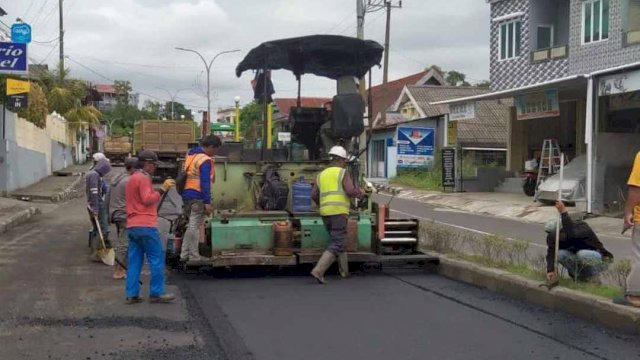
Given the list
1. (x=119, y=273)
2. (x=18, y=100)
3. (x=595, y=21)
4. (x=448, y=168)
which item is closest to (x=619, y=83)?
(x=595, y=21)

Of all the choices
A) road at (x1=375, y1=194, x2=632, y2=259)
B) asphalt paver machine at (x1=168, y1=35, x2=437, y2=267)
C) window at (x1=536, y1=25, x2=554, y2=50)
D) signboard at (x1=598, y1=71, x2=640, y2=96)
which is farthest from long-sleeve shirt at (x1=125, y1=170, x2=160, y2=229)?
window at (x1=536, y1=25, x2=554, y2=50)

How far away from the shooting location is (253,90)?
417 inches

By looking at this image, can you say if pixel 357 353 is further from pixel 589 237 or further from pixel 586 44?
pixel 586 44

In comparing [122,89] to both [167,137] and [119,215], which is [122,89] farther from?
[119,215]

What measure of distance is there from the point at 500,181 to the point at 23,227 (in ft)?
63.7

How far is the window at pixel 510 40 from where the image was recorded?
2666 centimetres

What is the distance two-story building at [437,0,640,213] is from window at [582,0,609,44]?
31 millimetres

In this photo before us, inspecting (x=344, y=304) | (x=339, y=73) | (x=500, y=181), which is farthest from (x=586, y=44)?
(x=344, y=304)

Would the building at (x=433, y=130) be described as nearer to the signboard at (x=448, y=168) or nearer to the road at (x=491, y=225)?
the signboard at (x=448, y=168)

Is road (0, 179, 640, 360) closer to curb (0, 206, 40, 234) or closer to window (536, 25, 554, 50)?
curb (0, 206, 40, 234)

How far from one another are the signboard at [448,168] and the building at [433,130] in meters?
1.93

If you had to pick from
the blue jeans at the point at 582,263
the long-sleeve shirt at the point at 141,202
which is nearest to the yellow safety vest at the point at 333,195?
the long-sleeve shirt at the point at 141,202

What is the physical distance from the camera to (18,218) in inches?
635

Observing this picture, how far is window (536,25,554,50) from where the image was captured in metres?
26.1
